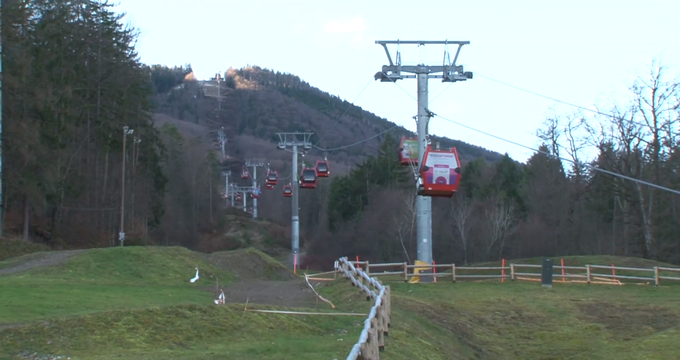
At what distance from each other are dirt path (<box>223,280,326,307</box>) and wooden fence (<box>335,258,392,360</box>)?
168 cm

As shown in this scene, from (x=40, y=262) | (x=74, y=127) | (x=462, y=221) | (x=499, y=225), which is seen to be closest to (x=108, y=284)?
(x=40, y=262)

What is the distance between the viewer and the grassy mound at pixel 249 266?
3719 centimetres

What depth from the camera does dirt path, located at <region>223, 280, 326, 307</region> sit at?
24.5 meters

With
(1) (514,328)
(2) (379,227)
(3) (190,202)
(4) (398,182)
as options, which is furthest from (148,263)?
(3) (190,202)

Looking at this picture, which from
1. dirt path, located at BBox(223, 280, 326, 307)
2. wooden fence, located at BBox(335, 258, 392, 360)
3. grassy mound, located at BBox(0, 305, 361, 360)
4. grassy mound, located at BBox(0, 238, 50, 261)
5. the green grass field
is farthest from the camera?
grassy mound, located at BBox(0, 238, 50, 261)

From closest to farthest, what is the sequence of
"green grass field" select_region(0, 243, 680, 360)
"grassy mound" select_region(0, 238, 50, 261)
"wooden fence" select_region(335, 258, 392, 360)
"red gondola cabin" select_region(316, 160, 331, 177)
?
"wooden fence" select_region(335, 258, 392, 360) → "green grass field" select_region(0, 243, 680, 360) → "grassy mound" select_region(0, 238, 50, 261) → "red gondola cabin" select_region(316, 160, 331, 177)

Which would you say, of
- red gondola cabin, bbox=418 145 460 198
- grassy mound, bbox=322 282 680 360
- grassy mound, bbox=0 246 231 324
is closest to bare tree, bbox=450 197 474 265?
grassy mound, bbox=0 246 231 324

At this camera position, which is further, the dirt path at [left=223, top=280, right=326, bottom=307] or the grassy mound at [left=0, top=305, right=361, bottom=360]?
the dirt path at [left=223, top=280, right=326, bottom=307]

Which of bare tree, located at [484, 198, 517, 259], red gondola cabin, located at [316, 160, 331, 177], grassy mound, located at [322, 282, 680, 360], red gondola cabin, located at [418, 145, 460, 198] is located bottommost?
grassy mound, located at [322, 282, 680, 360]

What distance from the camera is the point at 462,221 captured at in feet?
261

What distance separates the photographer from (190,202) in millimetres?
105688

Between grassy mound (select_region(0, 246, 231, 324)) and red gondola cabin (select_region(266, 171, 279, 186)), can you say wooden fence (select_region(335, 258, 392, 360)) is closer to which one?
grassy mound (select_region(0, 246, 231, 324))

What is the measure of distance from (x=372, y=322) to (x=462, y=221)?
67.6m

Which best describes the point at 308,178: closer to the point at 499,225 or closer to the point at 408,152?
the point at 408,152
